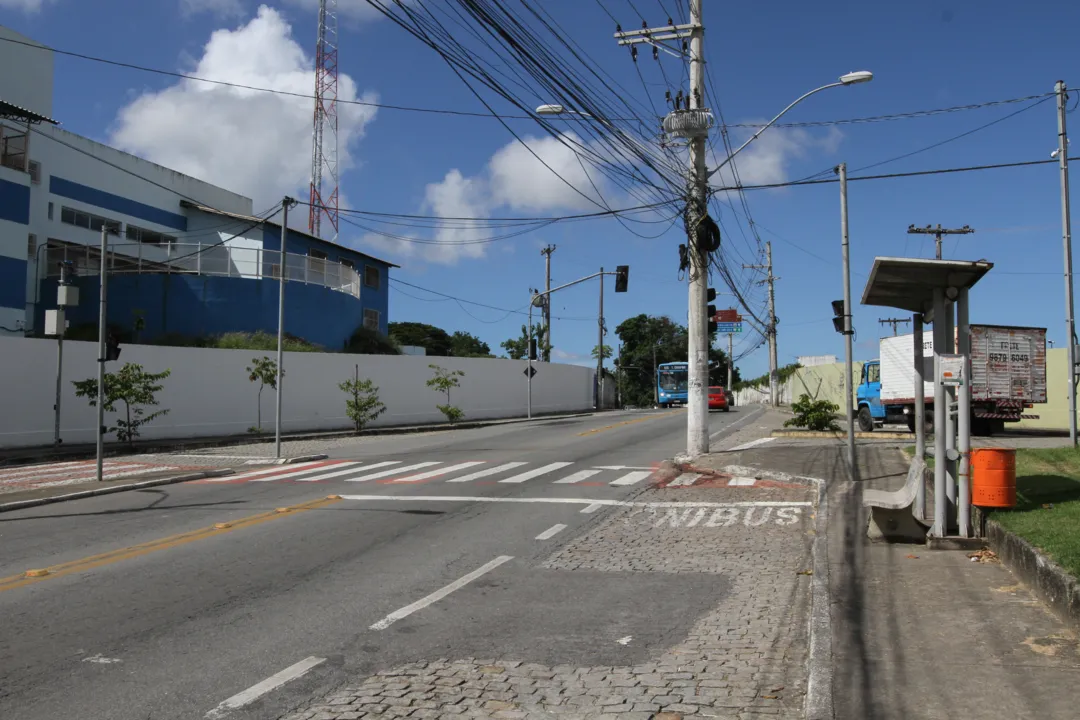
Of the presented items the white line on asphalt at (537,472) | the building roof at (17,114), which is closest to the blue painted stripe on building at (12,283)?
the building roof at (17,114)

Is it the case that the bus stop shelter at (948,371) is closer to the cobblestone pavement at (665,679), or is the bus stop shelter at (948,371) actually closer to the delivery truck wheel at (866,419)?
the cobblestone pavement at (665,679)

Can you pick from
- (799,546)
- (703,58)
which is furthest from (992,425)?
(799,546)

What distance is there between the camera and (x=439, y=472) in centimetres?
1689

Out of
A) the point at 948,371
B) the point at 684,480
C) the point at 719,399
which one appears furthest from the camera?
the point at 719,399

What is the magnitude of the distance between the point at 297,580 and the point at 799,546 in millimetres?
5328

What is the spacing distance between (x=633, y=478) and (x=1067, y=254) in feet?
37.8

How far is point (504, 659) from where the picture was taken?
548 centimetres

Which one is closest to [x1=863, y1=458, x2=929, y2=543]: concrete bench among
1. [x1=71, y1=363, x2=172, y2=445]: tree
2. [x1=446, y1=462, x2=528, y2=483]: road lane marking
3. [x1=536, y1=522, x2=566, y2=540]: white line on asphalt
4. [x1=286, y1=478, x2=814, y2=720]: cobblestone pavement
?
[x1=286, y1=478, x2=814, y2=720]: cobblestone pavement

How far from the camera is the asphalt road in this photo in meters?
5.10

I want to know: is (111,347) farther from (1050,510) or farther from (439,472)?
(1050,510)

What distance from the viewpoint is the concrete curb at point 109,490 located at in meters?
12.6

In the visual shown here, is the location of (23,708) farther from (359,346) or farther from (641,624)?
(359,346)

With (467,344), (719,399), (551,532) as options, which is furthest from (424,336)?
(551,532)

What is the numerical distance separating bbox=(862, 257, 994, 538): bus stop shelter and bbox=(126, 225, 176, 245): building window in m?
37.1
